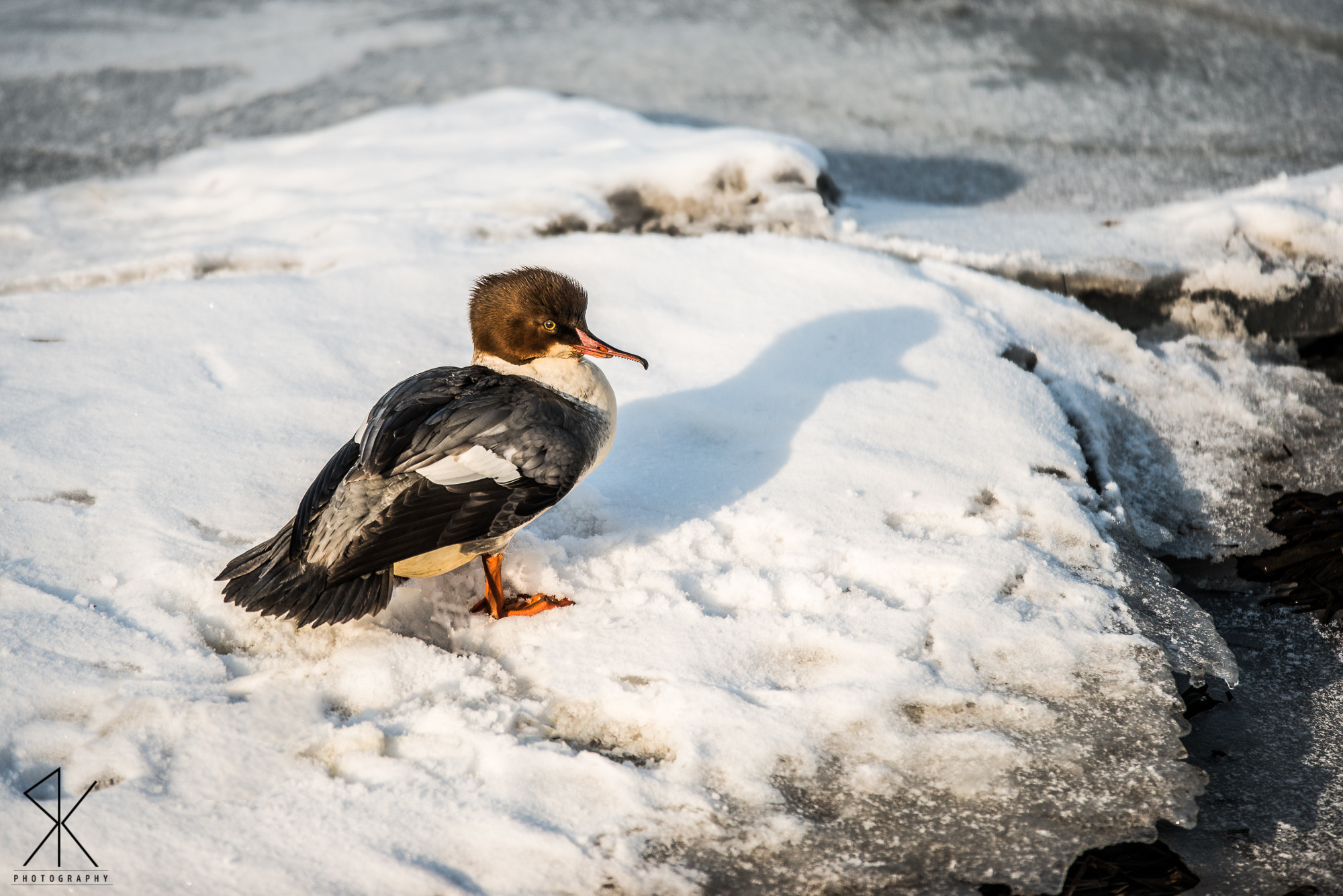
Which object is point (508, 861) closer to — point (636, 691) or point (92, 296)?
point (636, 691)

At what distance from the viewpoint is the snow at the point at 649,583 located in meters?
2.00

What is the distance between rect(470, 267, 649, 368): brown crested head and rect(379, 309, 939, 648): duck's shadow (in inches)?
17.9

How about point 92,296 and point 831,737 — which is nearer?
point 831,737

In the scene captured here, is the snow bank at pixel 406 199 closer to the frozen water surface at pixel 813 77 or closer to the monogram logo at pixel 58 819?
the frozen water surface at pixel 813 77

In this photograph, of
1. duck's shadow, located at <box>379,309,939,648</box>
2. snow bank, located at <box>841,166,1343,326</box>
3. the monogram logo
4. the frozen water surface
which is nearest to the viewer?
the monogram logo

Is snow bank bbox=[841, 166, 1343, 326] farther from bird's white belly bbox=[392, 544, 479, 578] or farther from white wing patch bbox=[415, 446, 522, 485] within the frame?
bird's white belly bbox=[392, 544, 479, 578]

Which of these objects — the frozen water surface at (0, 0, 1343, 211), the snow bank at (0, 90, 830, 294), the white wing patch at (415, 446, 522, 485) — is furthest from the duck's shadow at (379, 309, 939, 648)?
the frozen water surface at (0, 0, 1343, 211)

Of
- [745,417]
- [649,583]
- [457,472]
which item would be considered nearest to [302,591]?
[457,472]

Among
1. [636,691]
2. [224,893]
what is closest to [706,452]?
[636,691]

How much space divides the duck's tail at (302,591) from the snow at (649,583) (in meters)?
0.12

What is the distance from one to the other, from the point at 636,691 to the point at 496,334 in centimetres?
107

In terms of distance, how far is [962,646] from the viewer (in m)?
2.41

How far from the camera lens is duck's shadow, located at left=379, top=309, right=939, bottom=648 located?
8.76 ft

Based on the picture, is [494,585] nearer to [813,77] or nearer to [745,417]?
[745,417]
